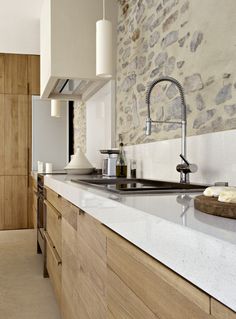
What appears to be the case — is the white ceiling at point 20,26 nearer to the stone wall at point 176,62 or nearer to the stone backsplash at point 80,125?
the stone backsplash at point 80,125

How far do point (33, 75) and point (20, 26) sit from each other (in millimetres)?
1215

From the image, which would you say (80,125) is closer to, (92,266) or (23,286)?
(23,286)

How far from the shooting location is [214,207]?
2.47 feet

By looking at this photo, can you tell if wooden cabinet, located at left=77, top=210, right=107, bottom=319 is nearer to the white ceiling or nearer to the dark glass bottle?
the dark glass bottle

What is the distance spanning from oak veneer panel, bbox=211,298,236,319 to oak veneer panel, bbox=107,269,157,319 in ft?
0.82

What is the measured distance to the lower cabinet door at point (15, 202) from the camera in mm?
5641

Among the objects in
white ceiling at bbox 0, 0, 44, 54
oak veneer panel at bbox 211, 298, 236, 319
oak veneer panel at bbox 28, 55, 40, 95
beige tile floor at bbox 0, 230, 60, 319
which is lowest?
beige tile floor at bbox 0, 230, 60, 319

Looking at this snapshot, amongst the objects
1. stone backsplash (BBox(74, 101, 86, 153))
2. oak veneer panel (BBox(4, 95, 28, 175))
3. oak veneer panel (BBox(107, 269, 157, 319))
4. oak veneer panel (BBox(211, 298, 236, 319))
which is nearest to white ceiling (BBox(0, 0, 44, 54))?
oak veneer panel (BBox(4, 95, 28, 175))

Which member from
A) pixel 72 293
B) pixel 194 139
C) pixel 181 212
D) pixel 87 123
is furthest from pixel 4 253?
pixel 181 212

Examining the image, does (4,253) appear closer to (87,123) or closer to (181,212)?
(87,123)

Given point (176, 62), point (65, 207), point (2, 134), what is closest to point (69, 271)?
point (65, 207)

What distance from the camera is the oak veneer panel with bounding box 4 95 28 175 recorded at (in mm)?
5641

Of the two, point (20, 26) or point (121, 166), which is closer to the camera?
point (121, 166)

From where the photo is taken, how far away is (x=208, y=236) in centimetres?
55
